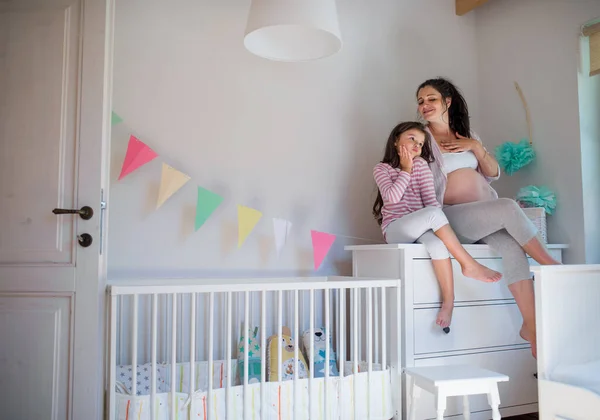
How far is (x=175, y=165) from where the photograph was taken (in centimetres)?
254

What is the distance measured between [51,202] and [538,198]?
2217mm

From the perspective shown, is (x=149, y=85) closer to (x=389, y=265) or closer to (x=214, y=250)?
(x=214, y=250)

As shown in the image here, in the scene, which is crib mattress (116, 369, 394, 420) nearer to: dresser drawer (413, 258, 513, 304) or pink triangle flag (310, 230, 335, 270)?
dresser drawer (413, 258, 513, 304)

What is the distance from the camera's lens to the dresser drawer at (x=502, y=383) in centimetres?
230

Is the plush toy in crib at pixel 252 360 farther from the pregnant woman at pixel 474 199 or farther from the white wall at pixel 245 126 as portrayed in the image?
the pregnant woman at pixel 474 199

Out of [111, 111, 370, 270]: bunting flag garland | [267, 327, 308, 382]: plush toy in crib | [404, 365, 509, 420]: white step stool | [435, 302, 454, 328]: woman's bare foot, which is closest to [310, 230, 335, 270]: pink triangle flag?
[111, 111, 370, 270]: bunting flag garland

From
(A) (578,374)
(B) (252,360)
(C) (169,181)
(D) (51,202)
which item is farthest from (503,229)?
(D) (51,202)

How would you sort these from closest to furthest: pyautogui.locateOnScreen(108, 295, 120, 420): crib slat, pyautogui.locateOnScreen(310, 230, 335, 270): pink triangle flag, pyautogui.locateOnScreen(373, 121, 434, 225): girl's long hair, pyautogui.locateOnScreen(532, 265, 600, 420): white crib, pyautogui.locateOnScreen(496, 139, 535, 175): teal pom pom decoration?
pyautogui.locateOnScreen(532, 265, 600, 420): white crib < pyautogui.locateOnScreen(108, 295, 120, 420): crib slat < pyautogui.locateOnScreen(373, 121, 434, 225): girl's long hair < pyautogui.locateOnScreen(310, 230, 335, 270): pink triangle flag < pyautogui.locateOnScreen(496, 139, 535, 175): teal pom pom decoration

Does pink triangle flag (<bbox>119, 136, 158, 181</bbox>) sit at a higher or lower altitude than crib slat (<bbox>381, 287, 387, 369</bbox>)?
higher

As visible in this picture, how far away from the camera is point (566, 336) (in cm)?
184

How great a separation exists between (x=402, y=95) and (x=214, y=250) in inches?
54.3

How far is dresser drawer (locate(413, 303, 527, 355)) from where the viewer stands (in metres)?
2.31

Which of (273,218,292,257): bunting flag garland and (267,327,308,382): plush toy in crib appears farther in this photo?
(273,218,292,257): bunting flag garland

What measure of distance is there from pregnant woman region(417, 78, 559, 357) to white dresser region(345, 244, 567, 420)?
3.7 inches
